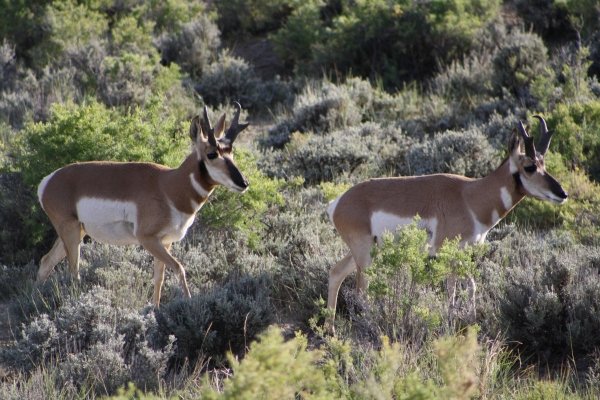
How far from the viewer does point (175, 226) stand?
7777 millimetres

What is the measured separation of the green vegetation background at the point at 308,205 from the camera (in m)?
5.98

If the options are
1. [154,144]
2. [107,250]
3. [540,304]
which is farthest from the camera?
[154,144]

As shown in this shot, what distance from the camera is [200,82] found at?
15.8 metres

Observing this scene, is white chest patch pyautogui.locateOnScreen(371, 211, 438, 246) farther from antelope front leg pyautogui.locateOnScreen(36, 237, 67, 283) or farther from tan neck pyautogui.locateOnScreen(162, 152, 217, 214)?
antelope front leg pyautogui.locateOnScreen(36, 237, 67, 283)

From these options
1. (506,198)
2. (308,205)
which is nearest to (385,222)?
(506,198)

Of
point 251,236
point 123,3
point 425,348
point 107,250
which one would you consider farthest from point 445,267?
point 123,3

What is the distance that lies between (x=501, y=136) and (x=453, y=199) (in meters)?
4.55

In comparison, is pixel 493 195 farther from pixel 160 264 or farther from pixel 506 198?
pixel 160 264

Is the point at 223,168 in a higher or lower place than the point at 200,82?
higher

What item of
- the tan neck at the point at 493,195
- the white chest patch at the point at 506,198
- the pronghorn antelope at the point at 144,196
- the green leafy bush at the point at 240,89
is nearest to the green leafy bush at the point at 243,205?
the pronghorn antelope at the point at 144,196

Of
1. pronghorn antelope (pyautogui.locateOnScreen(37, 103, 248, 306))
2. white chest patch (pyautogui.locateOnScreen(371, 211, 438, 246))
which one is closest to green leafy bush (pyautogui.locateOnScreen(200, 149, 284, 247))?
pronghorn antelope (pyautogui.locateOnScreen(37, 103, 248, 306))

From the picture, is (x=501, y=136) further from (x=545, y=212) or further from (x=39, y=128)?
(x=39, y=128)

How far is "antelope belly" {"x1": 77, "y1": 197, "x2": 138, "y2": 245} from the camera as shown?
782 centimetres

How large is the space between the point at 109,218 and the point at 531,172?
11.4 feet
